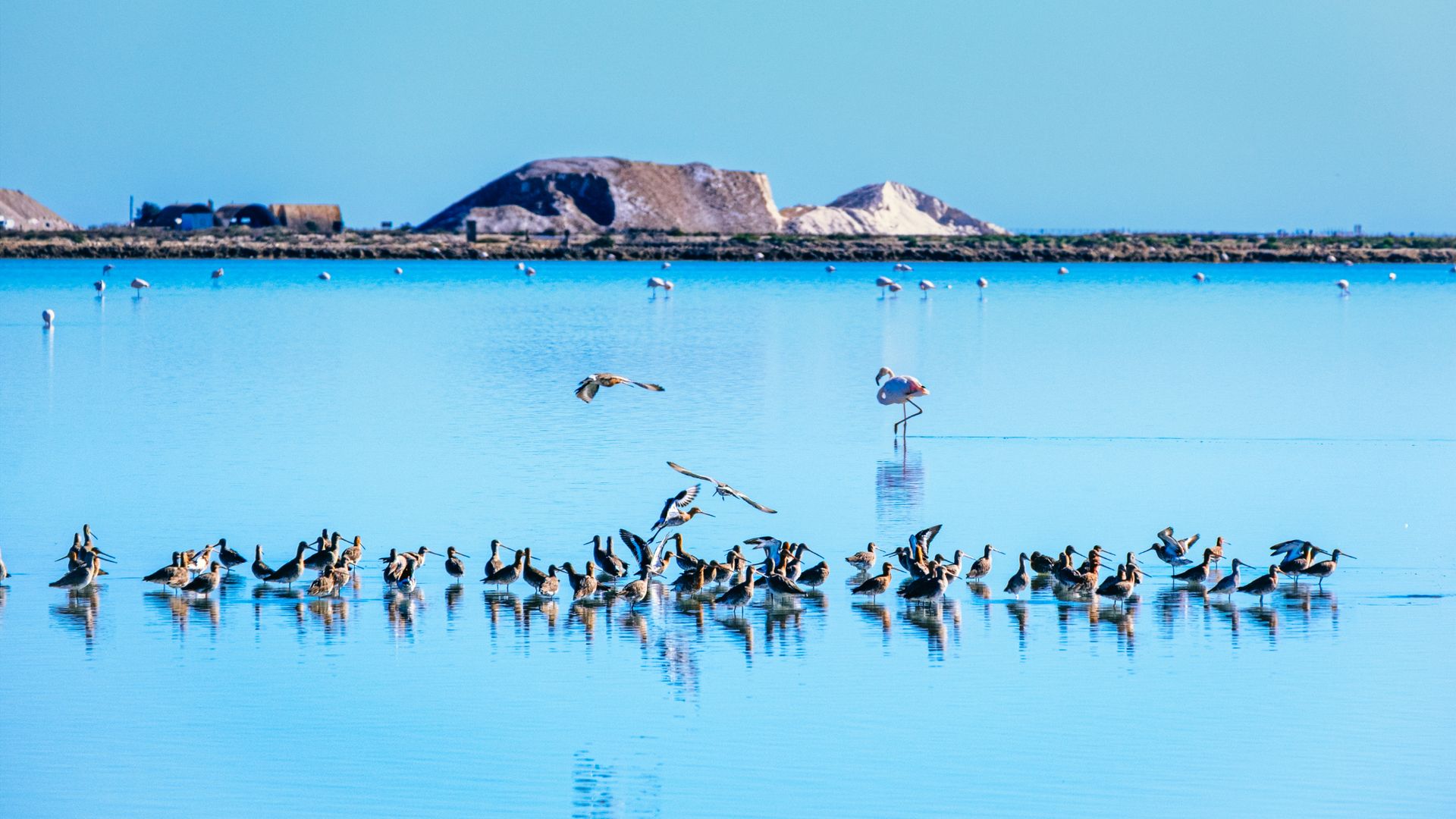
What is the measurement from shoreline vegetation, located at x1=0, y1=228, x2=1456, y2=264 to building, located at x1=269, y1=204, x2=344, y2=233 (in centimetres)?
574

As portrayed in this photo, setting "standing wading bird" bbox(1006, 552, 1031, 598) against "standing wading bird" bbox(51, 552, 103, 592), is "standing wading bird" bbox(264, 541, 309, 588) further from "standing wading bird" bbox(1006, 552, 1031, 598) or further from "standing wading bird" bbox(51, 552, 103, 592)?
"standing wading bird" bbox(1006, 552, 1031, 598)

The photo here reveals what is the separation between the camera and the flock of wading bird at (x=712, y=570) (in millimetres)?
13727

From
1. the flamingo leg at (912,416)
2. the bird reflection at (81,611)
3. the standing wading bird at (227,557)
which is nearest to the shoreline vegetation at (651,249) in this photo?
the flamingo leg at (912,416)

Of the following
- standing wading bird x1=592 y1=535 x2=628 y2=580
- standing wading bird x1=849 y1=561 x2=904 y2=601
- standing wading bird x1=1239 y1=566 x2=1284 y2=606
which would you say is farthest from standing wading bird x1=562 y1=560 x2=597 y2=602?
standing wading bird x1=1239 y1=566 x2=1284 y2=606

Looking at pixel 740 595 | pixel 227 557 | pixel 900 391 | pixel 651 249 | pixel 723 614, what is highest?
pixel 651 249

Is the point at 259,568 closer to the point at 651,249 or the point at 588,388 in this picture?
the point at 588,388

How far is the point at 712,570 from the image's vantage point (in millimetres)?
14086

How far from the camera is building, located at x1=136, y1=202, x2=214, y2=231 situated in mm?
151875

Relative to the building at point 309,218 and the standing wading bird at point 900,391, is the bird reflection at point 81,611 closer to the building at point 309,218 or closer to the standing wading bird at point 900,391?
the standing wading bird at point 900,391

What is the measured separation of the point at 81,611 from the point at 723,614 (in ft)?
14.6

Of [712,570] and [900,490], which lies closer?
[712,570]

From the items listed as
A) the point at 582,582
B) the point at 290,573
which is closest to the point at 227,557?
the point at 290,573

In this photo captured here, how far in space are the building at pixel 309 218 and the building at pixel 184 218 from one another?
5365 millimetres

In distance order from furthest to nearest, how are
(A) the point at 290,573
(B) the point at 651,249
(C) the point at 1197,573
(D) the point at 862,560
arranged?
(B) the point at 651,249 → (D) the point at 862,560 → (C) the point at 1197,573 → (A) the point at 290,573
